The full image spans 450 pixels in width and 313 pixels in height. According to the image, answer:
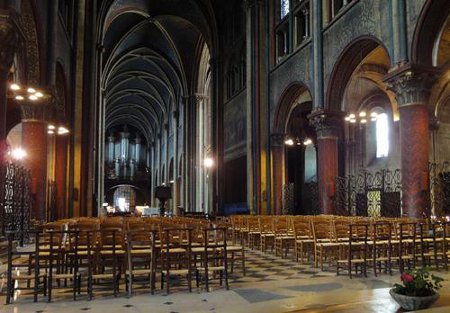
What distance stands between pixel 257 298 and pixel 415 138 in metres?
7.94

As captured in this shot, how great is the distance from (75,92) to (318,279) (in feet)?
51.2

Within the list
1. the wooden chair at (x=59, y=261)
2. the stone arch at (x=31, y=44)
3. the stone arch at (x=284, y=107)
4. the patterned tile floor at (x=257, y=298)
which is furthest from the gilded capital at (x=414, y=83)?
the stone arch at (x=31, y=44)

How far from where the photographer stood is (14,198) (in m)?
9.96

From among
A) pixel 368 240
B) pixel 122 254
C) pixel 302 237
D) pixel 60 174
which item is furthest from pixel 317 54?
pixel 122 254

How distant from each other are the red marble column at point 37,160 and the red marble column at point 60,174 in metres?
3.59

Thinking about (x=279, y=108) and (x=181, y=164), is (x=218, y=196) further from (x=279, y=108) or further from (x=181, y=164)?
(x=181, y=164)

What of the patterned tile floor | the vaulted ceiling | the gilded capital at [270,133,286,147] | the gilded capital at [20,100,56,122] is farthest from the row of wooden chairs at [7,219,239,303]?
the vaulted ceiling

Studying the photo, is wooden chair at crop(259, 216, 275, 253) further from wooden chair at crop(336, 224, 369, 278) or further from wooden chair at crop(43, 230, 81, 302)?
wooden chair at crop(43, 230, 81, 302)

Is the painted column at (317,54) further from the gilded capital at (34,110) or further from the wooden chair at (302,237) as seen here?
the gilded capital at (34,110)

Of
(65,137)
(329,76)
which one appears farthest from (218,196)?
(329,76)

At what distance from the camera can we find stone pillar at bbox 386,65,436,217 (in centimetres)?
1177

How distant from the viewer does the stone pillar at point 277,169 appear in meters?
21.8

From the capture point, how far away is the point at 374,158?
24594 millimetres

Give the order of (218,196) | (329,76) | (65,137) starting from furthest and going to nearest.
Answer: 1. (218,196)
2. (65,137)
3. (329,76)
